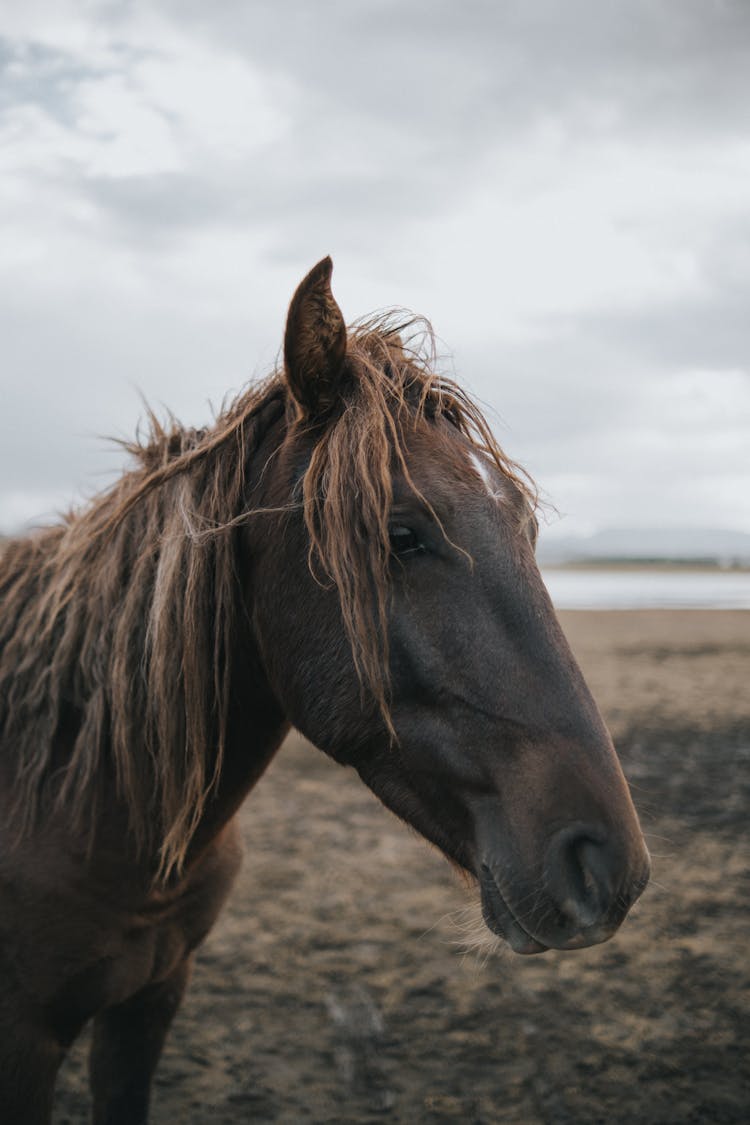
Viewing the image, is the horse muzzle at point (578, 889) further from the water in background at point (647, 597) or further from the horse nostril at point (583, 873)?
the water in background at point (647, 597)

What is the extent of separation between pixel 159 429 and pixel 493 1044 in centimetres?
285

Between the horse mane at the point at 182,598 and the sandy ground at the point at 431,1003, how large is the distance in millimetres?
753

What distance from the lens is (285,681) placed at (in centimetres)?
175

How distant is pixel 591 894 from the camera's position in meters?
1.39

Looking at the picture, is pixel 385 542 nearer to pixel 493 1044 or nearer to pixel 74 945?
pixel 74 945

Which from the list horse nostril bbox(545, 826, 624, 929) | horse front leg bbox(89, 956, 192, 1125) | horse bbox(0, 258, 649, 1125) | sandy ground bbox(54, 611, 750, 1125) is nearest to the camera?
horse nostril bbox(545, 826, 624, 929)

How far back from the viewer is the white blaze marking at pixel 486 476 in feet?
5.52

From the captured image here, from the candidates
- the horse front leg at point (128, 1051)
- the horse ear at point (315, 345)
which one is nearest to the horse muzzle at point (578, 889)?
the horse ear at point (315, 345)

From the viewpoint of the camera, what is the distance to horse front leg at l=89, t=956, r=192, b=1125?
2.34 m

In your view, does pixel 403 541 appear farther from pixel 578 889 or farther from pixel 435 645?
pixel 578 889

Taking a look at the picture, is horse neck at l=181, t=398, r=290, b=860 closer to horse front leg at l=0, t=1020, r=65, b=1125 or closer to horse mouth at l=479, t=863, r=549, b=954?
horse front leg at l=0, t=1020, r=65, b=1125

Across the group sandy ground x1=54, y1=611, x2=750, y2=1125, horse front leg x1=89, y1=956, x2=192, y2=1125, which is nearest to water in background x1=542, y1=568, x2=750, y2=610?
sandy ground x1=54, y1=611, x2=750, y2=1125

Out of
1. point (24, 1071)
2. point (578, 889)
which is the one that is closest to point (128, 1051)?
point (24, 1071)

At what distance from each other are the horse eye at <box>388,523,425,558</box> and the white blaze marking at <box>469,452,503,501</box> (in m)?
0.19
